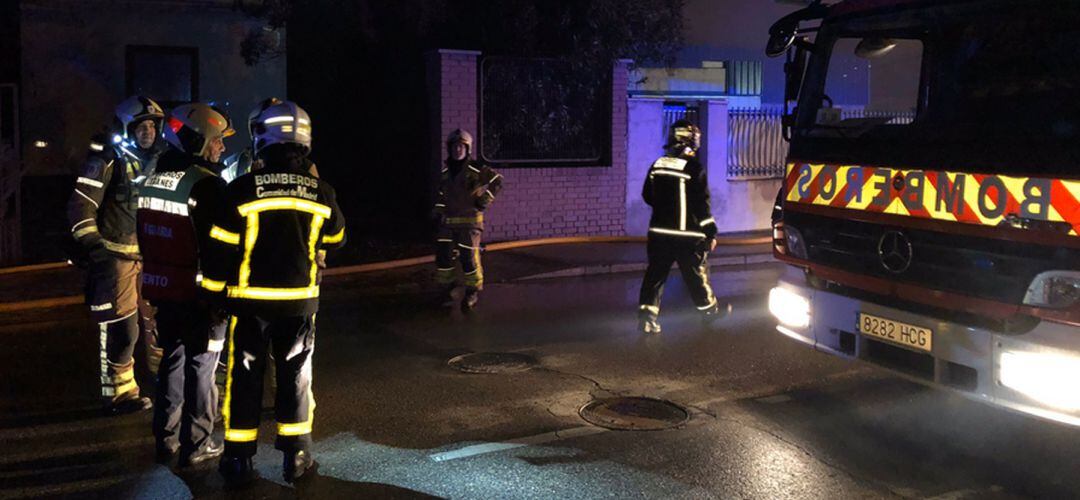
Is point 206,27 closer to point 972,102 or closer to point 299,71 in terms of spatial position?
point 299,71

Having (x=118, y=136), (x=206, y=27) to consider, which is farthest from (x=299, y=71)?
(x=118, y=136)

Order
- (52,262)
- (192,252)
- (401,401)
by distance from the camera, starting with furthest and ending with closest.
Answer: (52,262)
(401,401)
(192,252)

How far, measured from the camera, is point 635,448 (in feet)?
19.1

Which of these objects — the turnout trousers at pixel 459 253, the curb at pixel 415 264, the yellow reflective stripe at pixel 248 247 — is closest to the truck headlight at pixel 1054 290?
the yellow reflective stripe at pixel 248 247

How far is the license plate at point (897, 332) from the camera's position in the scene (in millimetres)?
A: 5609

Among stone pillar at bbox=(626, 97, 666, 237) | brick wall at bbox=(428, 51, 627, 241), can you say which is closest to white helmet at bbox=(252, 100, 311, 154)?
brick wall at bbox=(428, 51, 627, 241)

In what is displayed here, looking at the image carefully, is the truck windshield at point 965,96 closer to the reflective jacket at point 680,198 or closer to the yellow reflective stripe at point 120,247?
the reflective jacket at point 680,198

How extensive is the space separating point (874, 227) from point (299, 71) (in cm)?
1257

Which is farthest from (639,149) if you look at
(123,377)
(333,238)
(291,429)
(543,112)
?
(291,429)

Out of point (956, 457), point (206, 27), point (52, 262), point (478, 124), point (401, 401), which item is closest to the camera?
point (956, 457)

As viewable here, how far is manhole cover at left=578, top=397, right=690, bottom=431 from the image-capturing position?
6262 millimetres

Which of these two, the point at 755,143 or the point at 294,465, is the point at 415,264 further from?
the point at 294,465

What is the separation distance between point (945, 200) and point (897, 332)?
0.76 meters

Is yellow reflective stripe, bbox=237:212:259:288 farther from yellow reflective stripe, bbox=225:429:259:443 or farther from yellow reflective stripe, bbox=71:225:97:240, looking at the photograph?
yellow reflective stripe, bbox=71:225:97:240
